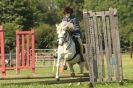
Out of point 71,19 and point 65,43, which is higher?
point 71,19

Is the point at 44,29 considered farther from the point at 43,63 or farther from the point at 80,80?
the point at 80,80

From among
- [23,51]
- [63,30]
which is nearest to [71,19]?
[63,30]

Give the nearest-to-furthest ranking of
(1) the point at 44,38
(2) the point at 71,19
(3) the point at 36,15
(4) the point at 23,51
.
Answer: (2) the point at 71,19 < (4) the point at 23,51 < (1) the point at 44,38 < (3) the point at 36,15

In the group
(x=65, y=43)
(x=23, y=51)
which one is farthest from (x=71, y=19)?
(x=23, y=51)

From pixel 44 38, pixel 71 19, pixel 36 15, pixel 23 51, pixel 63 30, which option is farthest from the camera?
pixel 36 15

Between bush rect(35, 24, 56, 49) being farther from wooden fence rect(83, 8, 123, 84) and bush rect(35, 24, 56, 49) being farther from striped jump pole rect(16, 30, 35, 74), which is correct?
wooden fence rect(83, 8, 123, 84)

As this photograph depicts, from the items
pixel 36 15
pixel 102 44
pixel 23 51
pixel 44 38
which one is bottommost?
pixel 23 51

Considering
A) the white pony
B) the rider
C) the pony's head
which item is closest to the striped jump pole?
the rider

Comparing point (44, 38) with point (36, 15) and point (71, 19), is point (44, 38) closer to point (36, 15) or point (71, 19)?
point (36, 15)

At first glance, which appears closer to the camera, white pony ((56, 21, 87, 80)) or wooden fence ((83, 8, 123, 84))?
white pony ((56, 21, 87, 80))

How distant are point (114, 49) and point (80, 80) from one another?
1385 millimetres

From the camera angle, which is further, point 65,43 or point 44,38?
point 44,38

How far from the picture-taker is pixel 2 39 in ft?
75.6

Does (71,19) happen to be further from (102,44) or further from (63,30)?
(102,44)
